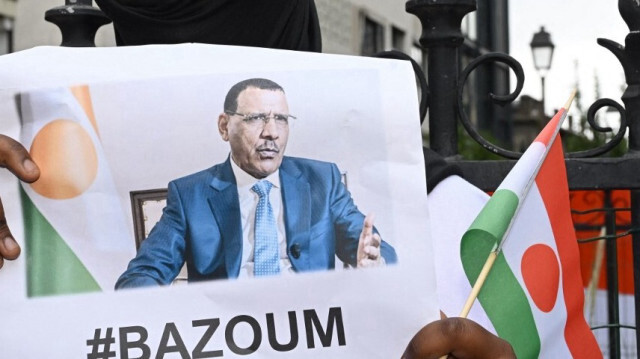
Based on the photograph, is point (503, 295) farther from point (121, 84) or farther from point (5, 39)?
point (5, 39)

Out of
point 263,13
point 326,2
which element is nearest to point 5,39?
point 326,2

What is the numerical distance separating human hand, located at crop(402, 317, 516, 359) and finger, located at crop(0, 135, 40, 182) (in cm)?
62

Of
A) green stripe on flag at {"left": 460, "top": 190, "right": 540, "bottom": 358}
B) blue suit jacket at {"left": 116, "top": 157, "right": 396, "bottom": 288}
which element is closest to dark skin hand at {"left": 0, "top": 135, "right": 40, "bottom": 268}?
blue suit jacket at {"left": 116, "top": 157, "right": 396, "bottom": 288}

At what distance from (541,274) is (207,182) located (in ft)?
1.84

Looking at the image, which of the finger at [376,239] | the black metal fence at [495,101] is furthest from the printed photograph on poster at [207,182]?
the black metal fence at [495,101]

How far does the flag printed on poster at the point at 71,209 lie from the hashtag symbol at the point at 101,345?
0.08m

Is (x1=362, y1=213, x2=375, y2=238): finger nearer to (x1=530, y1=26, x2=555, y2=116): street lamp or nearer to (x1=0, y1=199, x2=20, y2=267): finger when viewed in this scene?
(x1=0, y1=199, x2=20, y2=267): finger

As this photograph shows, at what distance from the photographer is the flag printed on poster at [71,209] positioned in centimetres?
190

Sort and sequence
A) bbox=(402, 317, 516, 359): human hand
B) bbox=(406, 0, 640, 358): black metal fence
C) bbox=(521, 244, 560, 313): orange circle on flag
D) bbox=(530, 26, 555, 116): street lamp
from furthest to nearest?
bbox=(530, 26, 555, 116): street lamp
bbox=(406, 0, 640, 358): black metal fence
bbox=(521, 244, 560, 313): orange circle on flag
bbox=(402, 317, 516, 359): human hand

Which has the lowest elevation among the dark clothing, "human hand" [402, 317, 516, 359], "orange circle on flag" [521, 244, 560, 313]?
"human hand" [402, 317, 516, 359]

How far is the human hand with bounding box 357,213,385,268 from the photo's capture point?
189 centimetres

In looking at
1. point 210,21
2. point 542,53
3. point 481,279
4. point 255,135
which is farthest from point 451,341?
point 542,53

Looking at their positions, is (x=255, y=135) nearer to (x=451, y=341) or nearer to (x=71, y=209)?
(x=71, y=209)

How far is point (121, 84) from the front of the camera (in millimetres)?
1935
